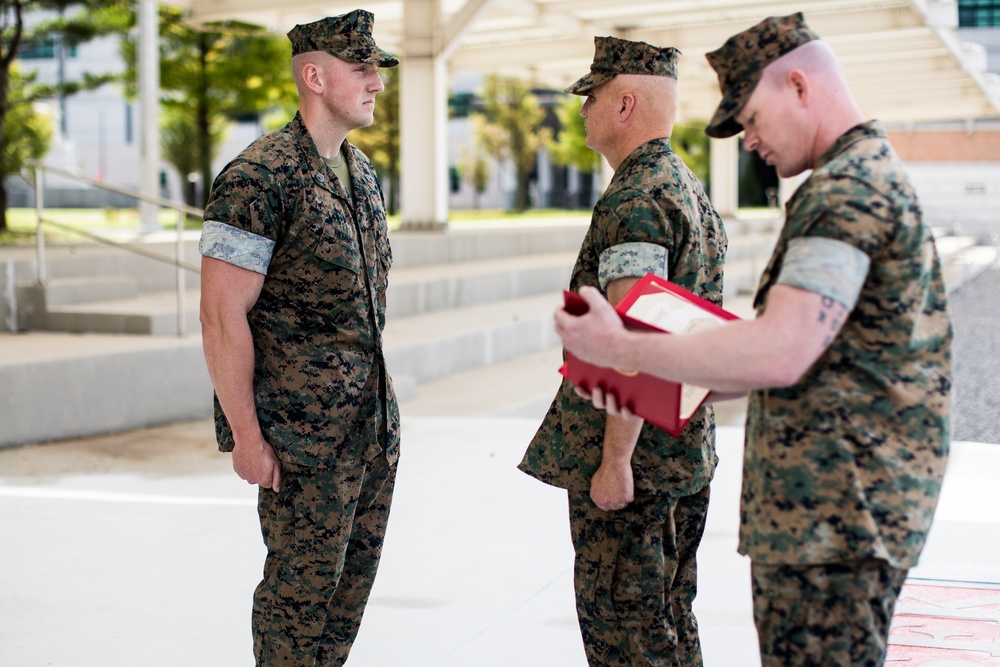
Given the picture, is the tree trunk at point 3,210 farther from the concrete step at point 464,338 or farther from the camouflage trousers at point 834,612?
the camouflage trousers at point 834,612

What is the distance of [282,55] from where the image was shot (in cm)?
2209

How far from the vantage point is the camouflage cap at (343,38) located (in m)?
2.69

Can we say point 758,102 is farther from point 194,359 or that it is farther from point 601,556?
point 194,359

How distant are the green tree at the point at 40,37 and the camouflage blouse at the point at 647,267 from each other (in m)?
12.0

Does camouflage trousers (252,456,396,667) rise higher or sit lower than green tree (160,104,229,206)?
lower

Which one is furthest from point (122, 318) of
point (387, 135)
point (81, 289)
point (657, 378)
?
point (387, 135)

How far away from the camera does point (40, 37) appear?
576 inches

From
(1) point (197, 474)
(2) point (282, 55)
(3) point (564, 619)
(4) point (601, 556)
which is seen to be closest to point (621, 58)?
(4) point (601, 556)

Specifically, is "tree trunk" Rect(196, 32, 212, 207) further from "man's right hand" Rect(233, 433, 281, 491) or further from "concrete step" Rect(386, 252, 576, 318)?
"man's right hand" Rect(233, 433, 281, 491)

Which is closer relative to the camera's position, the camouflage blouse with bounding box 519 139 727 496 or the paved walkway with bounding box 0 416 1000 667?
the camouflage blouse with bounding box 519 139 727 496

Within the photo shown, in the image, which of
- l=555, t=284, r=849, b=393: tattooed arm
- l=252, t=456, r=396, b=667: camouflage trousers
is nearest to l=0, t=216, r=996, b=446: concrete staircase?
l=252, t=456, r=396, b=667: camouflage trousers

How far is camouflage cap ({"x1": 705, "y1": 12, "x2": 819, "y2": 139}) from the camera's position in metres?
1.81

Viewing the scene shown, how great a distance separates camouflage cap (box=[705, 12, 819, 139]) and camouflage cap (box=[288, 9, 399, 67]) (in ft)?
3.49

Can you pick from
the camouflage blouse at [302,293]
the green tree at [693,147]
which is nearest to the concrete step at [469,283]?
the camouflage blouse at [302,293]
